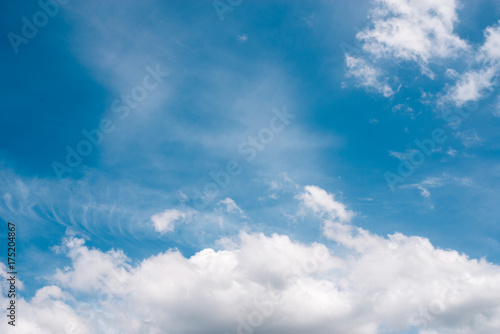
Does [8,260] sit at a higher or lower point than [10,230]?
lower

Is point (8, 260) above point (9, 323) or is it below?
above

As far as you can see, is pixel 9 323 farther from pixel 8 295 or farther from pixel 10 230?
pixel 10 230

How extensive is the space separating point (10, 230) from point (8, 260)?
26.1 ft

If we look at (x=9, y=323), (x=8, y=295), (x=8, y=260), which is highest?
(x=8, y=260)

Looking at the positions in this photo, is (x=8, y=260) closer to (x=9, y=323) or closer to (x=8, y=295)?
(x=8, y=295)

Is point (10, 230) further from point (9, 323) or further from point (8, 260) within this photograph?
point (9, 323)

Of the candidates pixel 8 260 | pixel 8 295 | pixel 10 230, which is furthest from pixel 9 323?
pixel 10 230

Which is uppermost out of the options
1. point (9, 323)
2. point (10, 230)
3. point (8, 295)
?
point (10, 230)

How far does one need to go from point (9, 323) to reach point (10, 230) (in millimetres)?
24092

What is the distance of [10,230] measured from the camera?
268 feet

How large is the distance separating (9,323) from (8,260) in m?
16.2

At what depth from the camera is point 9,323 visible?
259 ft

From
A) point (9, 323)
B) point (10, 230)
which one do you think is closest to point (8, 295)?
point (9, 323)

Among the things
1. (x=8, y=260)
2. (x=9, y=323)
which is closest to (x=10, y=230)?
(x=8, y=260)
